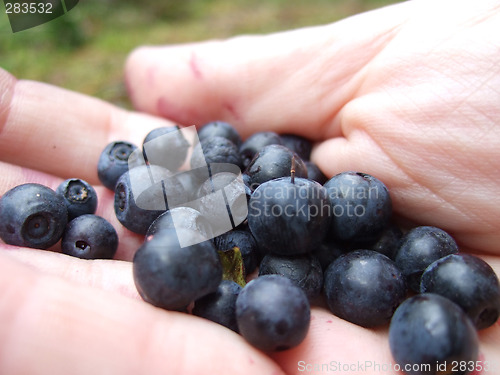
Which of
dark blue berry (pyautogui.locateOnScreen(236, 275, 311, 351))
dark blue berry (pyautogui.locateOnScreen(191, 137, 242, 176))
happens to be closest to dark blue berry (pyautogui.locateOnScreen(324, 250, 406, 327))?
dark blue berry (pyautogui.locateOnScreen(236, 275, 311, 351))

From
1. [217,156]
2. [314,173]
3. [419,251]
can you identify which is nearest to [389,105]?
[314,173]

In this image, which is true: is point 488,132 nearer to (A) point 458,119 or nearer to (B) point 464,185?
(A) point 458,119

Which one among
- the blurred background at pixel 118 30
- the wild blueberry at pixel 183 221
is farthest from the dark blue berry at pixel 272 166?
the blurred background at pixel 118 30

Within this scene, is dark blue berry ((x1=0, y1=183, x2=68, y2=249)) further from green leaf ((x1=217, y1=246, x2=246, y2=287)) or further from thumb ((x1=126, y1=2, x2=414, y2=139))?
thumb ((x1=126, y1=2, x2=414, y2=139))
